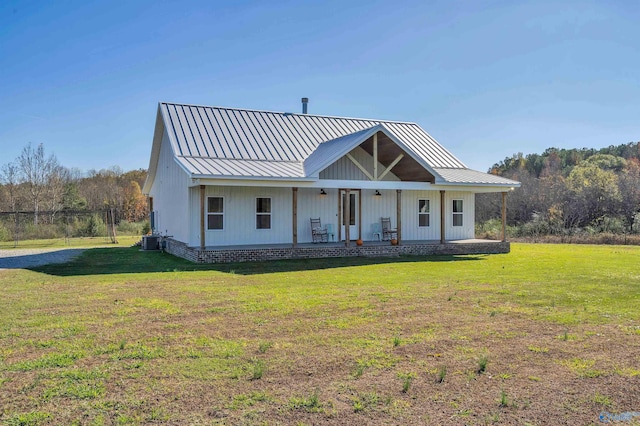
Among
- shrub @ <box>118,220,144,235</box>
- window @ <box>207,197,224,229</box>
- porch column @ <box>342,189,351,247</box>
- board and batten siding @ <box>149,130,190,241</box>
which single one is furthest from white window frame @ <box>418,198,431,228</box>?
shrub @ <box>118,220,144,235</box>

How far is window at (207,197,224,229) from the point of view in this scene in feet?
51.0

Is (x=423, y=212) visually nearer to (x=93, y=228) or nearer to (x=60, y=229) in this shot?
(x=93, y=228)

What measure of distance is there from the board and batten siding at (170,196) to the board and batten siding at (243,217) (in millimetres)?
569

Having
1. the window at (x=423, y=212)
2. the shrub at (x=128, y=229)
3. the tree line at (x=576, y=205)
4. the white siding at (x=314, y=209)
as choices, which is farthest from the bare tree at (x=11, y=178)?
the tree line at (x=576, y=205)

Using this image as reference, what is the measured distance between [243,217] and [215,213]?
3.11ft

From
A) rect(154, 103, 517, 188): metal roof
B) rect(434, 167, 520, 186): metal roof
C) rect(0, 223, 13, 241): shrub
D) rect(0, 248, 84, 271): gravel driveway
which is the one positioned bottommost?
rect(0, 248, 84, 271): gravel driveway

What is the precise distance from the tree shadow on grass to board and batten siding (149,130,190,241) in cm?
162

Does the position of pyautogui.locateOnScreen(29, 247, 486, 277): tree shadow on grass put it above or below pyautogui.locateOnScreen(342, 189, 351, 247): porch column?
below

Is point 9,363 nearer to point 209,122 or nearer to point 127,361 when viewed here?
point 127,361

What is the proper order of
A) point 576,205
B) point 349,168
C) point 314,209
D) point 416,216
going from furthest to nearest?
point 576,205
point 416,216
point 349,168
point 314,209

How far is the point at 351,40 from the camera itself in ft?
58.2

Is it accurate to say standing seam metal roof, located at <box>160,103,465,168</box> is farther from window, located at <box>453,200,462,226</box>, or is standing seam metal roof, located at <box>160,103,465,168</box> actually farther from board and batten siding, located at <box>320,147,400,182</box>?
window, located at <box>453,200,462,226</box>

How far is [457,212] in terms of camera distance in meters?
19.6

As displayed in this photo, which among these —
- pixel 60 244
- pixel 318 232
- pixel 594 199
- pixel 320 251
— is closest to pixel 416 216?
pixel 318 232
